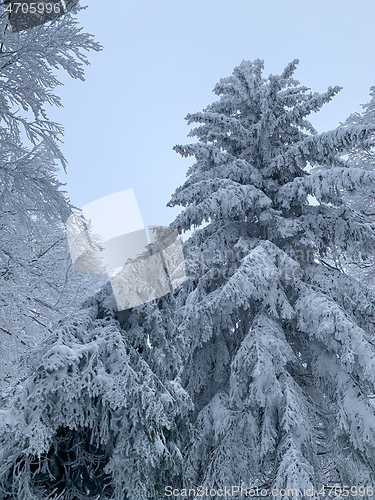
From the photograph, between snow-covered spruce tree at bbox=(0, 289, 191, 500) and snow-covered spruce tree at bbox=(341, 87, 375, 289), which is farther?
snow-covered spruce tree at bbox=(341, 87, 375, 289)

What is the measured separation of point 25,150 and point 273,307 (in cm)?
514

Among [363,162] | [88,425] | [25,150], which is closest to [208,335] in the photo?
[88,425]

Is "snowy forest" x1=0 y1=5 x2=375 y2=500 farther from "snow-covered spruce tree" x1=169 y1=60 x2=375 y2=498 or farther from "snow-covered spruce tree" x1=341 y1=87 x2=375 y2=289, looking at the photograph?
"snow-covered spruce tree" x1=341 y1=87 x2=375 y2=289

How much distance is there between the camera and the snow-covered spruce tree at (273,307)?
5500mm

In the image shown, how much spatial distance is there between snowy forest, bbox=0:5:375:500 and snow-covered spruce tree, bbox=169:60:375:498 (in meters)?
A: 0.03

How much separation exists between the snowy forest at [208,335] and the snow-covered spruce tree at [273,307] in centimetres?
3

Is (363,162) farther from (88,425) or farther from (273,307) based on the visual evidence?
(88,425)

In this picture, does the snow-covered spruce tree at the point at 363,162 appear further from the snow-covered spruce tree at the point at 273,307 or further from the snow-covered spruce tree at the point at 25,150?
the snow-covered spruce tree at the point at 25,150

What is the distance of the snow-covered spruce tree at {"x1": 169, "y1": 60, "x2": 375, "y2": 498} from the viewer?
5.50m

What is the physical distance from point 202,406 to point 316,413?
2.19 m

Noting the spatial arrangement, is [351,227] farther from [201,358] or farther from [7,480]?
[7,480]

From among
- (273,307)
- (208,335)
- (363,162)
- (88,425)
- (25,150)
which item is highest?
(25,150)

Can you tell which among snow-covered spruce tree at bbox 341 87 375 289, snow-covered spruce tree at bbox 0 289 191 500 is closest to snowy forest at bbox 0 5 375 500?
snow-covered spruce tree at bbox 0 289 191 500

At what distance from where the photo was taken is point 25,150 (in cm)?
595
